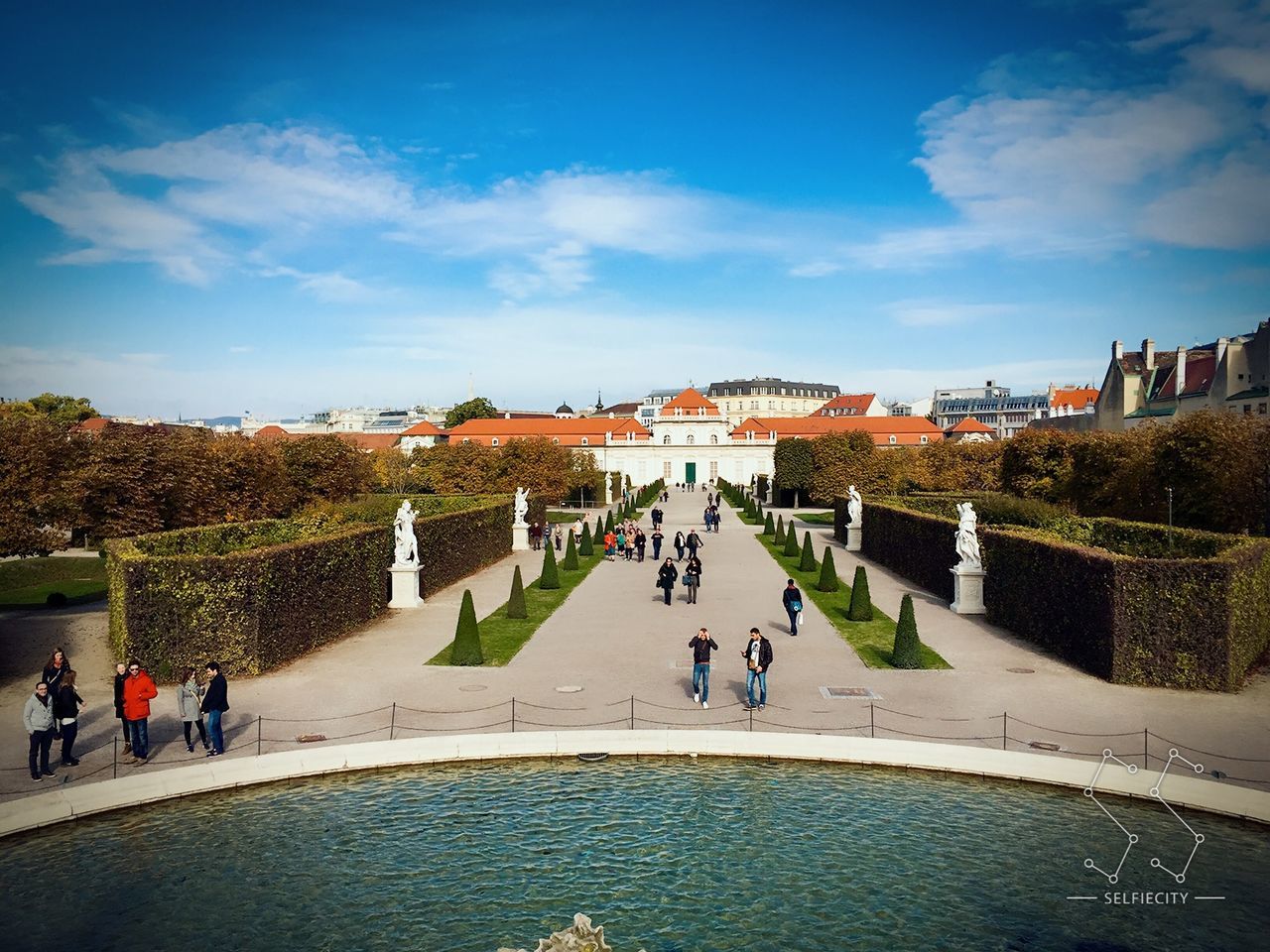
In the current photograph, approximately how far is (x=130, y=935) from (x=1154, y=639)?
655 inches

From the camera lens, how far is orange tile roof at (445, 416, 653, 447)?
10262 centimetres

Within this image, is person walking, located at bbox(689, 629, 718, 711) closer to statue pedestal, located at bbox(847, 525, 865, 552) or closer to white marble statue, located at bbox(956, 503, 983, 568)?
white marble statue, located at bbox(956, 503, 983, 568)

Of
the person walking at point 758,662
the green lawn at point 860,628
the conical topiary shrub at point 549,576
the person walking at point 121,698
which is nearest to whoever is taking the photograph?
the person walking at point 121,698

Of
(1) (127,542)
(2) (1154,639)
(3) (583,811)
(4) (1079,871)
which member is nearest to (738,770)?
(3) (583,811)

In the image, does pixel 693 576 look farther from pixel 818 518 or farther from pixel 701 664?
pixel 818 518

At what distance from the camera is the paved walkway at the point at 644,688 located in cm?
1424

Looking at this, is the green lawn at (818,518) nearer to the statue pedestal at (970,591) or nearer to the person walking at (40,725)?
the statue pedestal at (970,591)

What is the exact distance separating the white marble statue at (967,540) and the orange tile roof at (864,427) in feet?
229

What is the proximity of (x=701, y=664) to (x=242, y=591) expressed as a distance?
360 inches

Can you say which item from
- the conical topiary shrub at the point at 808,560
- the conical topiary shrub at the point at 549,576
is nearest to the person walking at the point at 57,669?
the conical topiary shrub at the point at 549,576

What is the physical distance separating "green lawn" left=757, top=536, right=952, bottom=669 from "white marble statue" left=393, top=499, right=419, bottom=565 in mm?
11865

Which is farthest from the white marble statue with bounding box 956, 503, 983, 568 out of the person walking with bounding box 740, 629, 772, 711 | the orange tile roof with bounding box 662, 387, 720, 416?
the orange tile roof with bounding box 662, 387, 720, 416

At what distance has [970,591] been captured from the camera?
2477 cm

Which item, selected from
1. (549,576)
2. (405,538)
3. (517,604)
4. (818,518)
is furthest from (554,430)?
(517,604)
